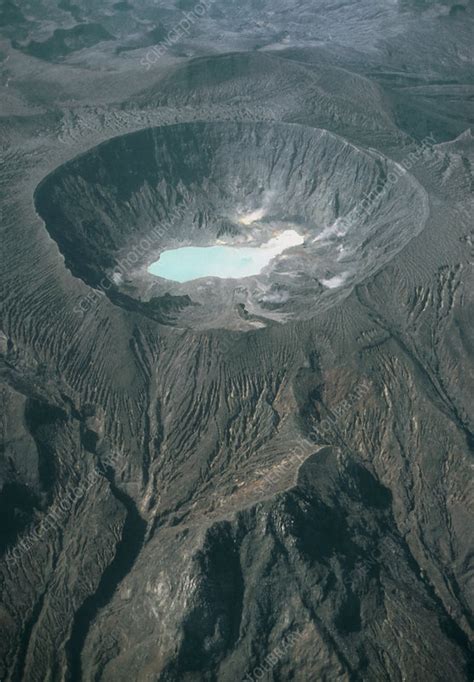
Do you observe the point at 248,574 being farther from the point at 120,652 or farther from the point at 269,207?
the point at 269,207

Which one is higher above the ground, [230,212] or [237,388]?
[230,212]

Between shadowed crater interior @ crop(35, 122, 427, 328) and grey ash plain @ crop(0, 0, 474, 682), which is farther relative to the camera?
shadowed crater interior @ crop(35, 122, 427, 328)

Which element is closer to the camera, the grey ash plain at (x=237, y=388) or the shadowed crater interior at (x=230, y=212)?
the grey ash plain at (x=237, y=388)

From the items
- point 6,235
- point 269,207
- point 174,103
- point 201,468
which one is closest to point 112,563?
point 201,468

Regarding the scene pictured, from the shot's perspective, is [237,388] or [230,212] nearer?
[237,388]
